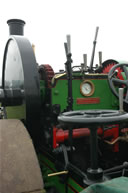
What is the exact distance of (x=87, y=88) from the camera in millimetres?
2428

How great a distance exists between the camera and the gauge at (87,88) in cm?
239

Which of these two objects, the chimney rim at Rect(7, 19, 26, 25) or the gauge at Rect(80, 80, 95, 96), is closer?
the gauge at Rect(80, 80, 95, 96)

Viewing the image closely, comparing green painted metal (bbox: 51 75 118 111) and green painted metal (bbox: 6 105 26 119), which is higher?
green painted metal (bbox: 51 75 118 111)

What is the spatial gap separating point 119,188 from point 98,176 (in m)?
0.24

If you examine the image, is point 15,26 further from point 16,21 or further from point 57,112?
point 57,112

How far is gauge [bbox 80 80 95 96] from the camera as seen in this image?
7.83 ft

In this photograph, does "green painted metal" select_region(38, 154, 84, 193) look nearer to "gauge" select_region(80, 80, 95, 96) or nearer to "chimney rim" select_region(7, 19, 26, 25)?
"gauge" select_region(80, 80, 95, 96)

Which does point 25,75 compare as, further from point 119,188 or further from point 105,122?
point 119,188

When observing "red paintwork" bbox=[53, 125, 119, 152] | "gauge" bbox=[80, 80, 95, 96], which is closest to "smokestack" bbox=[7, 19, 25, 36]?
"gauge" bbox=[80, 80, 95, 96]

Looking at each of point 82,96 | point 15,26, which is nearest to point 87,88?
point 82,96

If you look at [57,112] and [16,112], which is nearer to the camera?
[57,112]

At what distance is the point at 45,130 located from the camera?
242 centimetres

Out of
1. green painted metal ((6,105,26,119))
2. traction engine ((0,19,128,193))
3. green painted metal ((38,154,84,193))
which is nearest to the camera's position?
traction engine ((0,19,128,193))

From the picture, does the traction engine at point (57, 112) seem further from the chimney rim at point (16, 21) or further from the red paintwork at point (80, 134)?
the chimney rim at point (16, 21)
